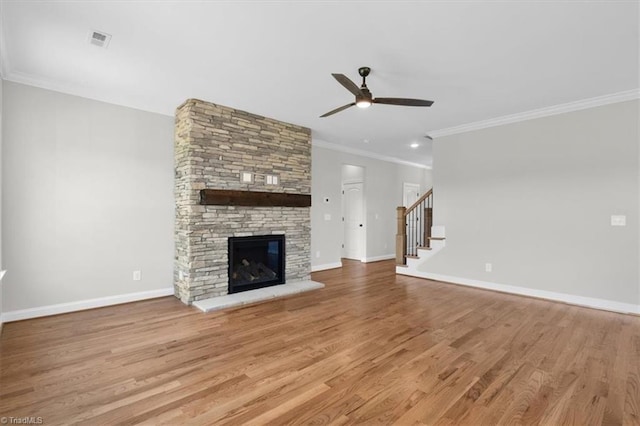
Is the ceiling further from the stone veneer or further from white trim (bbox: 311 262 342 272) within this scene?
white trim (bbox: 311 262 342 272)

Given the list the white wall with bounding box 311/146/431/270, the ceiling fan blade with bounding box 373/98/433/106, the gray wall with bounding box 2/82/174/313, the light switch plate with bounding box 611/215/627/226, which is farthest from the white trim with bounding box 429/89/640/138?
the gray wall with bounding box 2/82/174/313

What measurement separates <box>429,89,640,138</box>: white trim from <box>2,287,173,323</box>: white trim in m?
5.53

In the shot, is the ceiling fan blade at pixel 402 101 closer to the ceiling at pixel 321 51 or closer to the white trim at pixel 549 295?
the ceiling at pixel 321 51

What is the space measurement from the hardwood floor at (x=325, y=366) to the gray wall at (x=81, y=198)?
464 millimetres

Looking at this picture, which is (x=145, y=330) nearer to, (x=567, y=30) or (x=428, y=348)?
(x=428, y=348)

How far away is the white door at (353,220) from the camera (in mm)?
7883

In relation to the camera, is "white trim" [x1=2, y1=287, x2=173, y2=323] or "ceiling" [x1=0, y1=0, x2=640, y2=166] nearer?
"ceiling" [x1=0, y1=0, x2=640, y2=166]

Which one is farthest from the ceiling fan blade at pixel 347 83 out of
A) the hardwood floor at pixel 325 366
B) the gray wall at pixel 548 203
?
the gray wall at pixel 548 203

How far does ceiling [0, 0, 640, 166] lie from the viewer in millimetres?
2336

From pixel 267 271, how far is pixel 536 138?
4800mm

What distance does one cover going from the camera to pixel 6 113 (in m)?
3.42

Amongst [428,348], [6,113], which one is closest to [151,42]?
[6,113]

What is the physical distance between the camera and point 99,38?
107 inches

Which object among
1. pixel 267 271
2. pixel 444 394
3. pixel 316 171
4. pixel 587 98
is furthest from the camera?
pixel 316 171
